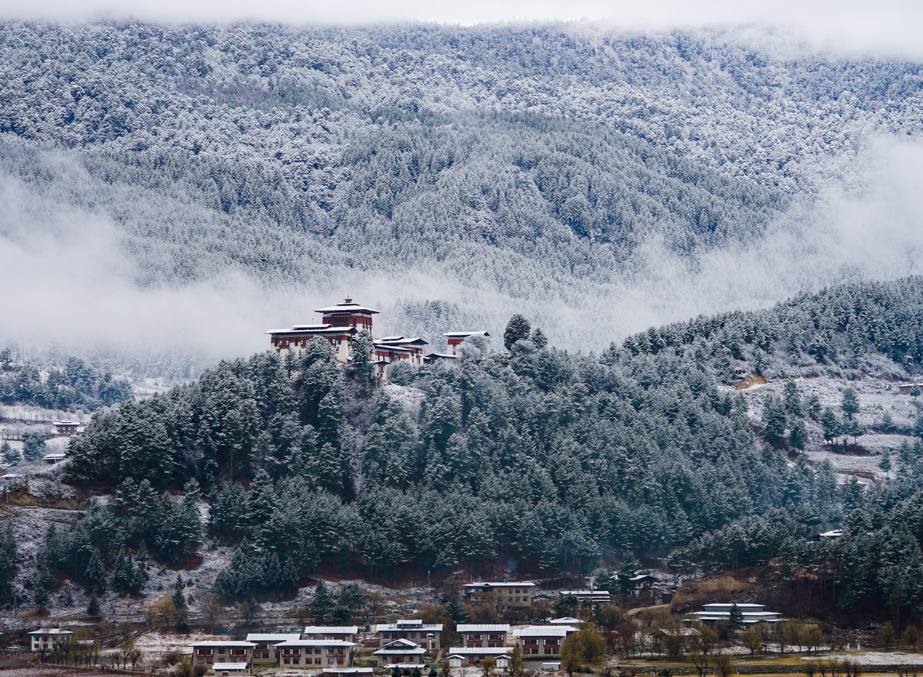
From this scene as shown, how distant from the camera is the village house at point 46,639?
164038 mm

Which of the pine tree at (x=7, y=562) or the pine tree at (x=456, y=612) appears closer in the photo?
the pine tree at (x=456, y=612)

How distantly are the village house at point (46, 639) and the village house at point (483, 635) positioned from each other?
4172cm

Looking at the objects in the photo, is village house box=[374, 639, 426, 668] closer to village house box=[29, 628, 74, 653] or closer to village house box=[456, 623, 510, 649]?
village house box=[456, 623, 510, 649]

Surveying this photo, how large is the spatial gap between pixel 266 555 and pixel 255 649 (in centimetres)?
2321

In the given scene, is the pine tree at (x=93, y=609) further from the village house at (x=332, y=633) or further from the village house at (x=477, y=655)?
the village house at (x=477, y=655)

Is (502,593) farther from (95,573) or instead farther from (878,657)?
(878,657)

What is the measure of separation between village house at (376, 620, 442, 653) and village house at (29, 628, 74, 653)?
33.4 m

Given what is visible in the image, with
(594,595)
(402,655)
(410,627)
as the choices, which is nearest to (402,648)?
(402,655)

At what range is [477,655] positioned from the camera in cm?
16350

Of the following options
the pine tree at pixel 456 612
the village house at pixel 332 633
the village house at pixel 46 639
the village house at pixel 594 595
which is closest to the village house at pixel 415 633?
the village house at pixel 332 633

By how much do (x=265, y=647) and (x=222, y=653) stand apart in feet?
16.4

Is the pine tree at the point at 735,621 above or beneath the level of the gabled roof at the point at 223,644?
above

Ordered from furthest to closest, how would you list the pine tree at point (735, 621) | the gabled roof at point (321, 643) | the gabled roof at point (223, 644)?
1. the pine tree at point (735, 621)
2. the gabled roof at point (321, 643)
3. the gabled roof at point (223, 644)

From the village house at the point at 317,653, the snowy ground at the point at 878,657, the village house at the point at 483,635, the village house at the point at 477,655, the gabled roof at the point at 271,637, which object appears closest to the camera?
the snowy ground at the point at 878,657
